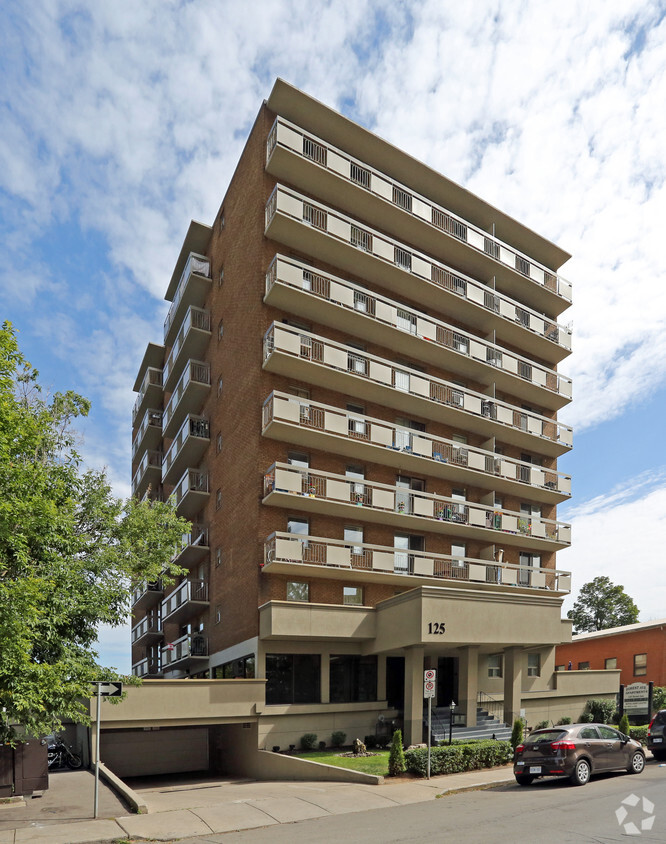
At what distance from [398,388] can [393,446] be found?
103 inches

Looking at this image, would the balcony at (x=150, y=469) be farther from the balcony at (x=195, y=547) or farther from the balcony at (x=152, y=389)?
the balcony at (x=195, y=547)

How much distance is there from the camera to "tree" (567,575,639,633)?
230 ft

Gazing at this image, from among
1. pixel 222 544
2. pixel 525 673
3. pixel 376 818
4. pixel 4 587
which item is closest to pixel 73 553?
pixel 4 587

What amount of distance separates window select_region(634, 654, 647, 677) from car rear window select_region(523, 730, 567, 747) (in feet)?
93.0

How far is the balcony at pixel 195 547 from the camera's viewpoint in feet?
119

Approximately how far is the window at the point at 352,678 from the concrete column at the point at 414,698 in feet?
11.7

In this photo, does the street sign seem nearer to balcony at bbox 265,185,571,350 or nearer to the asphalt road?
the asphalt road

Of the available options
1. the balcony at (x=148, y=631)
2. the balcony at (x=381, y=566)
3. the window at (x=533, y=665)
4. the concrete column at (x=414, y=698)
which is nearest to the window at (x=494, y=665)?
the window at (x=533, y=665)

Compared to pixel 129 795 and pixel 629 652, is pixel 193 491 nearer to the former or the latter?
pixel 129 795

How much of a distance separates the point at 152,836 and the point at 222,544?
62.1 ft

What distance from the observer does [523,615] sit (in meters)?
Result: 28.8

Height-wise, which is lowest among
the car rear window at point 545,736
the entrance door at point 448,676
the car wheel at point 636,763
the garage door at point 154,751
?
the garage door at point 154,751

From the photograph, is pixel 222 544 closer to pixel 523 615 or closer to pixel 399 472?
pixel 399 472

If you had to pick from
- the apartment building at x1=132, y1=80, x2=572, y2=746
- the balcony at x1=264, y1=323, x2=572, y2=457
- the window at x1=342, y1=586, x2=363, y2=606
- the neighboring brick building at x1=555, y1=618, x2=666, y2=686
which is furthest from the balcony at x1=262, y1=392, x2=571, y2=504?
the neighboring brick building at x1=555, y1=618, x2=666, y2=686
